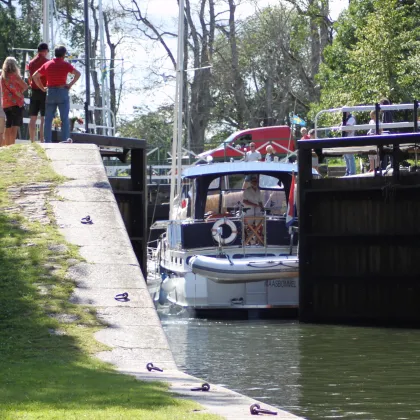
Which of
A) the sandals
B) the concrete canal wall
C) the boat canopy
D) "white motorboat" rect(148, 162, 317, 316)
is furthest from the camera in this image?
the boat canopy

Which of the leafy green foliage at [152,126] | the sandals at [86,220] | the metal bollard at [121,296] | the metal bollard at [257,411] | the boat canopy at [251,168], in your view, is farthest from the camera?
the leafy green foliage at [152,126]

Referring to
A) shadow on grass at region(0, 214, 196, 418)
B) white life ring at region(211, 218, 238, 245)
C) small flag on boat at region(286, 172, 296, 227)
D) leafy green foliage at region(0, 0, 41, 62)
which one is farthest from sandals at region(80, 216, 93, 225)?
leafy green foliage at region(0, 0, 41, 62)

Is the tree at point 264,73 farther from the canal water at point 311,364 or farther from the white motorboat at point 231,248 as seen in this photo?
the canal water at point 311,364

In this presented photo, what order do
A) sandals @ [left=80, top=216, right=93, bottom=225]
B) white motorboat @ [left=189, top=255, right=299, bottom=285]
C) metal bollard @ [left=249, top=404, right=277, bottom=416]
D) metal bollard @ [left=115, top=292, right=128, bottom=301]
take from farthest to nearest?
1. white motorboat @ [left=189, top=255, right=299, bottom=285]
2. sandals @ [left=80, top=216, right=93, bottom=225]
3. metal bollard @ [left=115, top=292, right=128, bottom=301]
4. metal bollard @ [left=249, top=404, right=277, bottom=416]

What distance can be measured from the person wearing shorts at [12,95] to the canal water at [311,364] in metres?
4.24

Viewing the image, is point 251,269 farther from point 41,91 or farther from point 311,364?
point 311,364

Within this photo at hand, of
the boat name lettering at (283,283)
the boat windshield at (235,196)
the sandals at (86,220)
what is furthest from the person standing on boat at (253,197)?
the sandals at (86,220)

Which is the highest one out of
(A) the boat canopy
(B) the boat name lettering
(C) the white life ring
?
(A) the boat canopy

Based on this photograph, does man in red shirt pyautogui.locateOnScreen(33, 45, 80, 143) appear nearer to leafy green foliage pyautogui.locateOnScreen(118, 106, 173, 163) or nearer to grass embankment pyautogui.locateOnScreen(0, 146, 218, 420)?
grass embankment pyautogui.locateOnScreen(0, 146, 218, 420)

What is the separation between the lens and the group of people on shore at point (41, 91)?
17.7 meters

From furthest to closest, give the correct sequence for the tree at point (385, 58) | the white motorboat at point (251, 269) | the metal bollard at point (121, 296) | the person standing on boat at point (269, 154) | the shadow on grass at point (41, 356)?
the tree at point (385, 58), the person standing on boat at point (269, 154), the white motorboat at point (251, 269), the metal bollard at point (121, 296), the shadow on grass at point (41, 356)

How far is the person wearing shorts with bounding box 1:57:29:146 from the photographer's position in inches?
704

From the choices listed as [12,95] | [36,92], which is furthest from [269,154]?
[12,95]

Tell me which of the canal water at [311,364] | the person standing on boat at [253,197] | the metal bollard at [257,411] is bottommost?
the canal water at [311,364]
